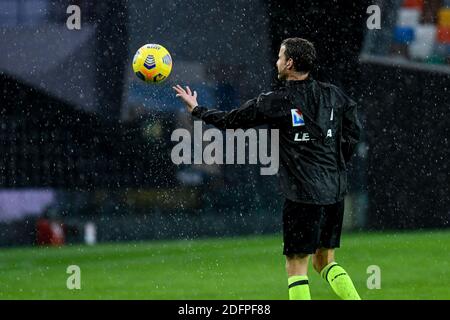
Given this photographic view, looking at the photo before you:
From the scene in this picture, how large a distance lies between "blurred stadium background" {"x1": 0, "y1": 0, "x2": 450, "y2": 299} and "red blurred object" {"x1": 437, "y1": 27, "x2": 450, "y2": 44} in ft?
0.07

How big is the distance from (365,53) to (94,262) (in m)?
5.37

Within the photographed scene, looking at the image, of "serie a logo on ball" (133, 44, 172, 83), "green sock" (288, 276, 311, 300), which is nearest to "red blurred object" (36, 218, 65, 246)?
"serie a logo on ball" (133, 44, 172, 83)

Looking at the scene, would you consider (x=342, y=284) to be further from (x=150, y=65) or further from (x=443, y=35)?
(x=443, y=35)

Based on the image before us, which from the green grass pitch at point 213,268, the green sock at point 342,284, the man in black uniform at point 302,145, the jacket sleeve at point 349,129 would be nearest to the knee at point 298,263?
the man in black uniform at point 302,145

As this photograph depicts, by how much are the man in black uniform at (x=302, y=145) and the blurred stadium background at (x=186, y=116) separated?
6.71m

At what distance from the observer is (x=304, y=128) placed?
613 cm

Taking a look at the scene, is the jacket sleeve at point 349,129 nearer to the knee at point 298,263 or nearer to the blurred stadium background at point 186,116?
the knee at point 298,263

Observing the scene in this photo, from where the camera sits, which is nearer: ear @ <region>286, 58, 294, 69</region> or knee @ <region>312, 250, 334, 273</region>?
ear @ <region>286, 58, 294, 69</region>

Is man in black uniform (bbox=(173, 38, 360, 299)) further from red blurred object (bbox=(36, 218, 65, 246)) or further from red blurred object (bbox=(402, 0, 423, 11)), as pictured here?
red blurred object (bbox=(402, 0, 423, 11))

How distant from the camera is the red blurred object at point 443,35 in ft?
47.8

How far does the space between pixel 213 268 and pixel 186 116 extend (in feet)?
11.6

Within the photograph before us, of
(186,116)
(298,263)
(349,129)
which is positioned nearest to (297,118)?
(349,129)

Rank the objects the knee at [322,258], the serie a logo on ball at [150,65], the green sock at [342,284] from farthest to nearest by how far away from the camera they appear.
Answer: the serie a logo on ball at [150,65] < the knee at [322,258] < the green sock at [342,284]

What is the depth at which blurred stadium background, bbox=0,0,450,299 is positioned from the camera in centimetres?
1352
